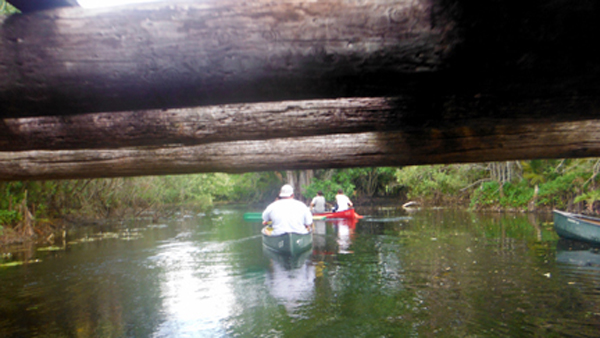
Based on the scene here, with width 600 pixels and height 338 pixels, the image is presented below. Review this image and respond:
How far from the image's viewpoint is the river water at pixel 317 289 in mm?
5203

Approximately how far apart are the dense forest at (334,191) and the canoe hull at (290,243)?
4.86 m

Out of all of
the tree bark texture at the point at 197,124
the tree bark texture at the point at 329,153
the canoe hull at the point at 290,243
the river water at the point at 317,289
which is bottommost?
the river water at the point at 317,289

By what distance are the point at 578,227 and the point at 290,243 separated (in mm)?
6630

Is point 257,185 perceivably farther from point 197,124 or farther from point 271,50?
point 271,50

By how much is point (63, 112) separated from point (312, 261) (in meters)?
7.90

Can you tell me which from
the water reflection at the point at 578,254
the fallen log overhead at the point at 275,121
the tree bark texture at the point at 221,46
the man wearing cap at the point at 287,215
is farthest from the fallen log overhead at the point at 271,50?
the man wearing cap at the point at 287,215

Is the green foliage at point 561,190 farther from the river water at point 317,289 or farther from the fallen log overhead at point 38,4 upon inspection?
the fallen log overhead at point 38,4

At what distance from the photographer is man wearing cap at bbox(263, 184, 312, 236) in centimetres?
956

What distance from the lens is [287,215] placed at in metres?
9.55

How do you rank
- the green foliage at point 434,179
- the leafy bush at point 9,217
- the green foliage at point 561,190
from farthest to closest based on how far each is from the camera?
1. the green foliage at point 434,179
2. the green foliage at point 561,190
3. the leafy bush at point 9,217

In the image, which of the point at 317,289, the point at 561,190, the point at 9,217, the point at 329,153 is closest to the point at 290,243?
the point at 317,289

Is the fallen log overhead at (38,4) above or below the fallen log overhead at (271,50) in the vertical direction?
above

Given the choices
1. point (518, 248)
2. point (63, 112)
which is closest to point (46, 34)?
point (63, 112)

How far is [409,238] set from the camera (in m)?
12.0
